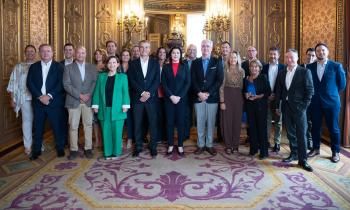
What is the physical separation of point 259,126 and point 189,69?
50.2 inches

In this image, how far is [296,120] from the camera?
395 cm

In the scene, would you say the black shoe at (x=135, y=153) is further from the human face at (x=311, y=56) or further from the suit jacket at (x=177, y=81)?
the human face at (x=311, y=56)

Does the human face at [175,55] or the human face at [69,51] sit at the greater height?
the human face at [69,51]

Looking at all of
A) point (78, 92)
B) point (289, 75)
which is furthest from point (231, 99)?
point (78, 92)

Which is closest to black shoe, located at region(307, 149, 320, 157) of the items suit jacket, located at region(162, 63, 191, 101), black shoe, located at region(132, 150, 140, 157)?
suit jacket, located at region(162, 63, 191, 101)

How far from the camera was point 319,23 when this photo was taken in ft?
19.4

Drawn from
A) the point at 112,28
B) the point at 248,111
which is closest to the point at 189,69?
the point at 248,111

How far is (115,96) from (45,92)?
985 mm

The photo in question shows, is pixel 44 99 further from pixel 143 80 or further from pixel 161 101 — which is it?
pixel 161 101

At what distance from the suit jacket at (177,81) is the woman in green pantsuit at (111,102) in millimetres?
545

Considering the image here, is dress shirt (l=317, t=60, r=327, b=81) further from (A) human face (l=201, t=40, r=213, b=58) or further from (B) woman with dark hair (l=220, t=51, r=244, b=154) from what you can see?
(A) human face (l=201, t=40, r=213, b=58)

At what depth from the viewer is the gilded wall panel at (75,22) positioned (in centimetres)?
649

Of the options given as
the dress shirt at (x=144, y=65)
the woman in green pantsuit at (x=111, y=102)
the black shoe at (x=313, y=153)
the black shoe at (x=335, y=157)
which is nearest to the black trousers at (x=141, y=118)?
the woman in green pantsuit at (x=111, y=102)

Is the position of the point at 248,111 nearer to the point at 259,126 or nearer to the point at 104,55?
the point at 259,126
